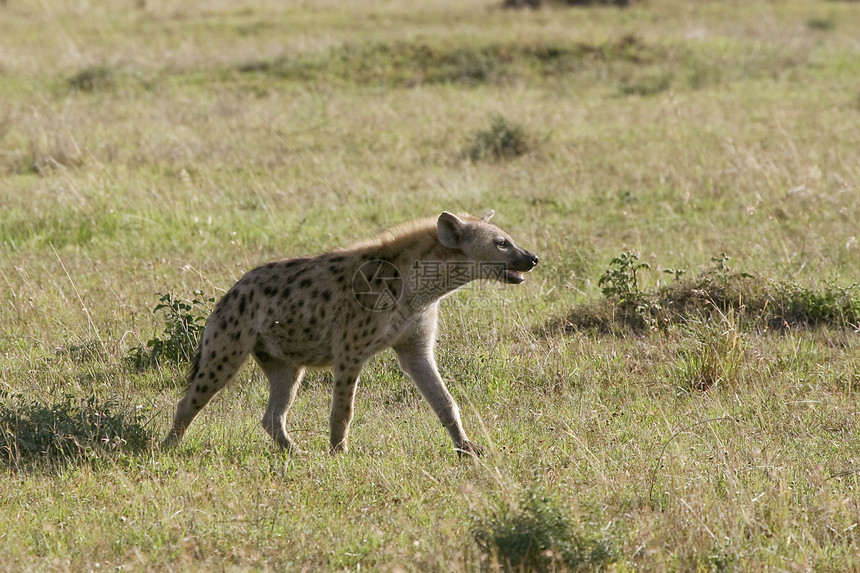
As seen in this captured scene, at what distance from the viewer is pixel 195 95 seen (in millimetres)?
15844

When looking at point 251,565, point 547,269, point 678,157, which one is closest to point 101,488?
point 251,565

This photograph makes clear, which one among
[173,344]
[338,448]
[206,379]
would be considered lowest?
[338,448]

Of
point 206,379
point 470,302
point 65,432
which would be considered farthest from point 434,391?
point 470,302

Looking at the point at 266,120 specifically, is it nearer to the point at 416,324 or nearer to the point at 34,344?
the point at 34,344

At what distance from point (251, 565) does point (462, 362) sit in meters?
2.67

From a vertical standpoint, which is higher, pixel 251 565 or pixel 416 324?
pixel 416 324

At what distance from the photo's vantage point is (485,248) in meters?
5.75

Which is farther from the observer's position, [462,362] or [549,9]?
[549,9]

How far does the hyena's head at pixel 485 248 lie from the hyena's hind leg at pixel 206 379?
1268 millimetres

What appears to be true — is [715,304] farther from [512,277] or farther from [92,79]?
[92,79]

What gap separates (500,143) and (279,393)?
23.6 ft

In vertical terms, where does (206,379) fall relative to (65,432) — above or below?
above

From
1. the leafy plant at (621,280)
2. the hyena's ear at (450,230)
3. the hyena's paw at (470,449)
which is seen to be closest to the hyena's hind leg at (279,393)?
the hyena's paw at (470,449)

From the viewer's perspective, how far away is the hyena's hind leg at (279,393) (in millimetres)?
5559
